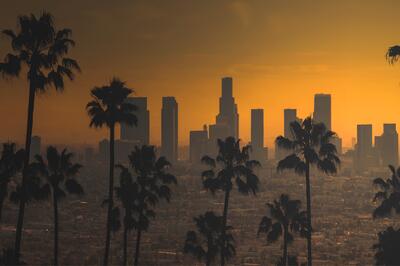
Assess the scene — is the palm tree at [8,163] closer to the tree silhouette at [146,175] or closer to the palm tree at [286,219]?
the tree silhouette at [146,175]

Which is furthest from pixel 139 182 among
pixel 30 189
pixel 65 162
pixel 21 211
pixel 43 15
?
pixel 43 15

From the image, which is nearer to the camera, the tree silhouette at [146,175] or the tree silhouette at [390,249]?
the tree silhouette at [390,249]

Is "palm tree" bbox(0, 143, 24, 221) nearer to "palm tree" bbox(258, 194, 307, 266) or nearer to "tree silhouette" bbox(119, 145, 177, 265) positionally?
"tree silhouette" bbox(119, 145, 177, 265)

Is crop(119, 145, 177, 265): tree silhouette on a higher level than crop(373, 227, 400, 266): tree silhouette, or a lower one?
higher

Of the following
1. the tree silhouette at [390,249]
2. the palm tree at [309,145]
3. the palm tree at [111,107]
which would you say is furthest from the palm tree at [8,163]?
the tree silhouette at [390,249]

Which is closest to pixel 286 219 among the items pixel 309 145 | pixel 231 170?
pixel 231 170

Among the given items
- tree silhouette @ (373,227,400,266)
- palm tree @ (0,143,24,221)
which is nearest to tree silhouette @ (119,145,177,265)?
palm tree @ (0,143,24,221)

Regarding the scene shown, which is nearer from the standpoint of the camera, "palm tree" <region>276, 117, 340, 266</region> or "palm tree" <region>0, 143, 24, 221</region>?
"palm tree" <region>0, 143, 24, 221</region>

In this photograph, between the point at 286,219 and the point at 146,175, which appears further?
the point at 286,219

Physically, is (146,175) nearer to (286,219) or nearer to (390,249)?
(286,219)
